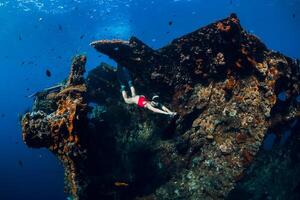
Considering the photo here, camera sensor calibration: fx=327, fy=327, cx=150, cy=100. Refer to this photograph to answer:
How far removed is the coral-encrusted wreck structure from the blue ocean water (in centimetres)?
1659

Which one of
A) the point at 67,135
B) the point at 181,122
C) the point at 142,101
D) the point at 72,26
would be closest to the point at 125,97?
the point at 142,101

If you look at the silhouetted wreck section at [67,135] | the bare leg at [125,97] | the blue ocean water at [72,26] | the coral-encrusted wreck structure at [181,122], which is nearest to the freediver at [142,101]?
the bare leg at [125,97]

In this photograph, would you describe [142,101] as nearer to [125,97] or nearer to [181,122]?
[125,97]

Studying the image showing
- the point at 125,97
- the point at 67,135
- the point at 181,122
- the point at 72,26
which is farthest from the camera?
the point at 72,26

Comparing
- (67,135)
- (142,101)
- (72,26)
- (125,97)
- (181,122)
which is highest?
(72,26)

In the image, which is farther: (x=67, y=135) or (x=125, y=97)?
(x=125, y=97)

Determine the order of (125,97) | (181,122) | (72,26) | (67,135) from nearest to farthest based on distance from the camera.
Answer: (67,135), (181,122), (125,97), (72,26)

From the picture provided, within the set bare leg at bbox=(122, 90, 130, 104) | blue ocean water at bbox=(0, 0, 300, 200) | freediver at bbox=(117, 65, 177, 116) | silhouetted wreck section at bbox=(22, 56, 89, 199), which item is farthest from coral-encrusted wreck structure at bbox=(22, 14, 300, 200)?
blue ocean water at bbox=(0, 0, 300, 200)

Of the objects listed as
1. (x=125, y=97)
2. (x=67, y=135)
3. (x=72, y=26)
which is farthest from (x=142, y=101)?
(x=72, y=26)

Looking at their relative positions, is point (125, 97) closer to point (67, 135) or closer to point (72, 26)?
point (67, 135)

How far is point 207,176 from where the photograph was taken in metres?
7.22

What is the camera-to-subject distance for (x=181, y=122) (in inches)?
333

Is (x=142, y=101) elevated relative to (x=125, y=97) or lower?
lower

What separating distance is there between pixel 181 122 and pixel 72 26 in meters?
39.9
